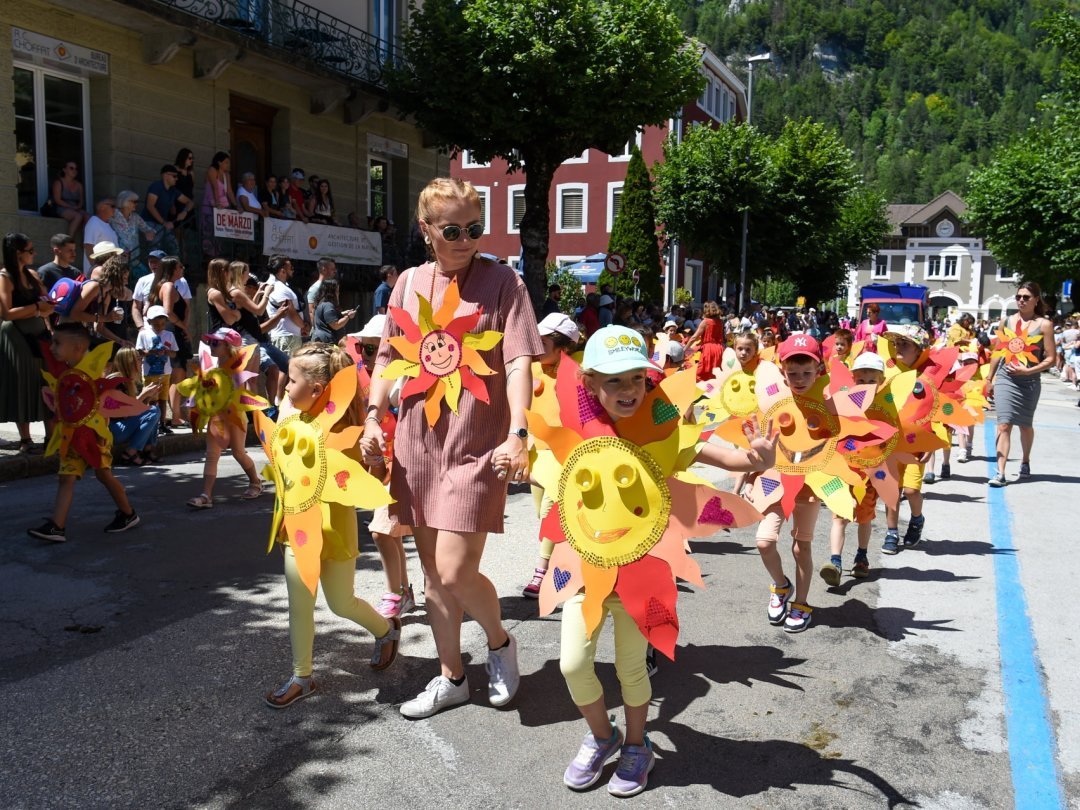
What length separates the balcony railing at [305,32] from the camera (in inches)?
591

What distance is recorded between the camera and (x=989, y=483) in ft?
31.7

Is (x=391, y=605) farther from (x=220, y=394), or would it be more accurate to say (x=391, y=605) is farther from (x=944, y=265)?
(x=944, y=265)

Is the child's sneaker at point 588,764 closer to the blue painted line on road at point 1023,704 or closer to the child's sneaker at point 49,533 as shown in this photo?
the blue painted line on road at point 1023,704

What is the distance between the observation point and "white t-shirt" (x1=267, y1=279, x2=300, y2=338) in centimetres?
1059

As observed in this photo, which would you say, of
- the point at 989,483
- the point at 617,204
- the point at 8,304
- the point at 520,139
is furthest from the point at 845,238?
the point at 8,304

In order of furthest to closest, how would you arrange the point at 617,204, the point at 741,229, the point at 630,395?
the point at 617,204 < the point at 741,229 < the point at 630,395

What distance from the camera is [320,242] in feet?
52.0

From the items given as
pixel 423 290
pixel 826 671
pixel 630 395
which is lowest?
pixel 826 671

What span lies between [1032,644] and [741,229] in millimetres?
36630

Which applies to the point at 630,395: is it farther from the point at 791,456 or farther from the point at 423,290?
the point at 791,456

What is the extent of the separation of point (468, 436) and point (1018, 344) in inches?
305

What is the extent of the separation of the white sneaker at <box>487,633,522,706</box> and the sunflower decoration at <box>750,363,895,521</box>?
1560 mm

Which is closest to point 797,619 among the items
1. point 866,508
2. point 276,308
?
point 866,508

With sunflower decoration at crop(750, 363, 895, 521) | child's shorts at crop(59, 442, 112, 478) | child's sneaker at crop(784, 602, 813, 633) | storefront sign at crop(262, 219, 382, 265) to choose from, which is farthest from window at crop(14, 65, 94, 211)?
child's sneaker at crop(784, 602, 813, 633)
